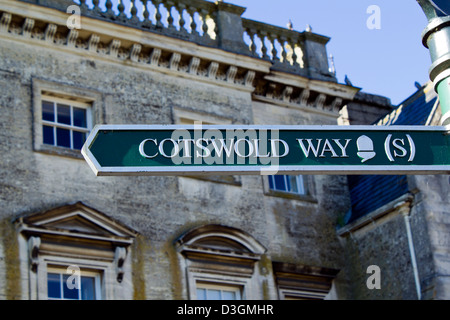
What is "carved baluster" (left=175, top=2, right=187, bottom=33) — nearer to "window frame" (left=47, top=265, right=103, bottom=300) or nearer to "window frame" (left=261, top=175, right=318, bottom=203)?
"window frame" (left=261, top=175, right=318, bottom=203)

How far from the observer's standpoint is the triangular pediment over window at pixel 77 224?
48.6ft

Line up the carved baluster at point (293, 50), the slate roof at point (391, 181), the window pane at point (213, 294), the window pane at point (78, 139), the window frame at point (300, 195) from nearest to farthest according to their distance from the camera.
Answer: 1. the window pane at point (78, 139)
2. the window pane at point (213, 294)
3. the slate roof at point (391, 181)
4. the window frame at point (300, 195)
5. the carved baluster at point (293, 50)

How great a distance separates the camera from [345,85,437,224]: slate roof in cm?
1772

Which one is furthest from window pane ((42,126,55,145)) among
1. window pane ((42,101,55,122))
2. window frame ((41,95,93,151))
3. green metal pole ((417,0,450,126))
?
green metal pole ((417,0,450,126))

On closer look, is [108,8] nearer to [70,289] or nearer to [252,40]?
[252,40]

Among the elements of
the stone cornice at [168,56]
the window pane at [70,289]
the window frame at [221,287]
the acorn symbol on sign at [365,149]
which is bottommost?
the acorn symbol on sign at [365,149]

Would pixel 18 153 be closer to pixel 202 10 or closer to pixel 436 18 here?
pixel 202 10

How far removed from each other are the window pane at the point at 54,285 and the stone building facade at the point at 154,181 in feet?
0.10

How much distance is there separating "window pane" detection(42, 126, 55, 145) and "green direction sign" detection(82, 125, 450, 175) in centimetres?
1132

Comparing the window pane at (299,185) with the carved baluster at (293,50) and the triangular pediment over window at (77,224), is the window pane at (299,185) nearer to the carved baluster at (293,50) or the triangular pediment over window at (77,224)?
the carved baluster at (293,50)

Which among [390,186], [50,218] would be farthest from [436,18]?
Answer: [390,186]

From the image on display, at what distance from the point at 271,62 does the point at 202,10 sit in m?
1.81

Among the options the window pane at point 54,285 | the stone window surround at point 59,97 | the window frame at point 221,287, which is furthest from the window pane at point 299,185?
the window pane at point 54,285

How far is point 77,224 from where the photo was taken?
50.3 ft
